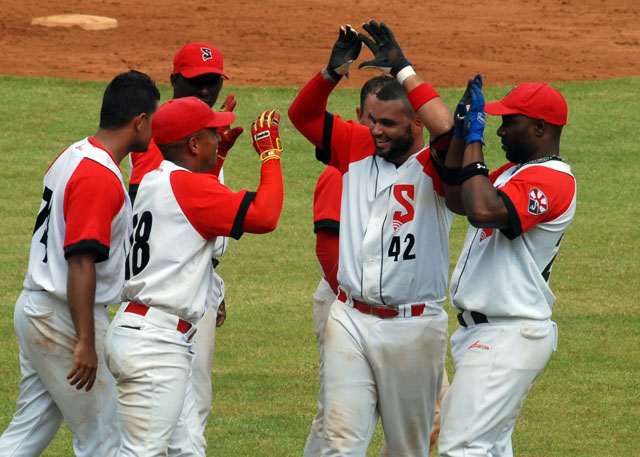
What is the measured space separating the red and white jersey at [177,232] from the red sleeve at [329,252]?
4.22 ft

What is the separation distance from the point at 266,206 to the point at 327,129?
805 mm

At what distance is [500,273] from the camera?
5.04 metres

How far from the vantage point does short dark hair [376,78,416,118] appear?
5.45m

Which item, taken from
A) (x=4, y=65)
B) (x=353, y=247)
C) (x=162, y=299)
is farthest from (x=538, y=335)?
(x=4, y=65)

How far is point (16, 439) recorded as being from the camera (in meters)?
5.43

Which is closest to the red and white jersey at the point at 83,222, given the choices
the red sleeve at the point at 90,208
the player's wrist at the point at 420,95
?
the red sleeve at the point at 90,208

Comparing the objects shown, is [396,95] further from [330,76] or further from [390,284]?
[390,284]

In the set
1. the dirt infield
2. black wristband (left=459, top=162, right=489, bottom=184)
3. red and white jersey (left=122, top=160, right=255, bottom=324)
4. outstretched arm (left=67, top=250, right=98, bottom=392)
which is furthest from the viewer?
the dirt infield

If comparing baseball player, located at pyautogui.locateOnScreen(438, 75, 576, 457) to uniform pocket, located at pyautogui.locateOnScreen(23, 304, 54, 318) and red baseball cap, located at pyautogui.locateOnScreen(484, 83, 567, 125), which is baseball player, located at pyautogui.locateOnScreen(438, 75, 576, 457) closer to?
red baseball cap, located at pyautogui.locateOnScreen(484, 83, 567, 125)

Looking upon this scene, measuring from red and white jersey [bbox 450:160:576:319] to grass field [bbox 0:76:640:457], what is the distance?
6.28 feet

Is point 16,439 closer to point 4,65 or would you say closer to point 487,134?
point 487,134

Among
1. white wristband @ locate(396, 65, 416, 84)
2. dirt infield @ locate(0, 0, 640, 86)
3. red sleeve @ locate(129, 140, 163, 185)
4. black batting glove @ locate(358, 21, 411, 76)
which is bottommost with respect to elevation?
dirt infield @ locate(0, 0, 640, 86)

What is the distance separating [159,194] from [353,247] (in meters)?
1.00

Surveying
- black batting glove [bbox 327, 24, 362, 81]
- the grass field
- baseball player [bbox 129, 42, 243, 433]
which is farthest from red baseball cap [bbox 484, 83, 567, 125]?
the grass field
